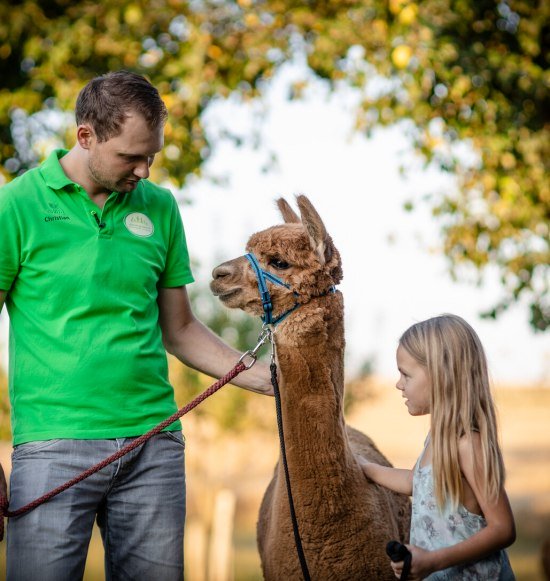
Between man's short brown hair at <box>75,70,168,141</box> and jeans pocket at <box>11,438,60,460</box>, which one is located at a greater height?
man's short brown hair at <box>75,70,168,141</box>

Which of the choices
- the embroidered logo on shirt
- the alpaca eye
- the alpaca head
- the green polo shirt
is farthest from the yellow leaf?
the embroidered logo on shirt

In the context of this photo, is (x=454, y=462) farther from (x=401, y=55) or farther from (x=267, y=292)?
(x=401, y=55)

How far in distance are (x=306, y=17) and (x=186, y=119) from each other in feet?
4.08

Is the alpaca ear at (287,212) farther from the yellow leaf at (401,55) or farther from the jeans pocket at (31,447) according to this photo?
the yellow leaf at (401,55)

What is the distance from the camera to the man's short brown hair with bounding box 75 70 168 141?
2686 millimetres

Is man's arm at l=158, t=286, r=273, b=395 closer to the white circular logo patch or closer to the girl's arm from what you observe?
the white circular logo patch

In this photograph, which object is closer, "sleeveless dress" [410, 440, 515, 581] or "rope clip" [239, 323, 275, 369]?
"sleeveless dress" [410, 440, 515, 581]

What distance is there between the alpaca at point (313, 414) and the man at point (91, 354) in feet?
1.60

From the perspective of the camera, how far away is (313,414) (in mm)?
3109

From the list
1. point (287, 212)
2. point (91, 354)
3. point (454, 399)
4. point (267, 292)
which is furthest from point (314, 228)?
point (91, 354)

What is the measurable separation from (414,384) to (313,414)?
1.64 feet

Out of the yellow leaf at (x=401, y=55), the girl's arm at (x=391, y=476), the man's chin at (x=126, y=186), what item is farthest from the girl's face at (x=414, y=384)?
the yellow leaf at (x=401, y=55)

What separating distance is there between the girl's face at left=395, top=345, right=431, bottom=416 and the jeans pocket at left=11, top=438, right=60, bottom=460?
115cm

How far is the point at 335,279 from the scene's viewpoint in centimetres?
332
